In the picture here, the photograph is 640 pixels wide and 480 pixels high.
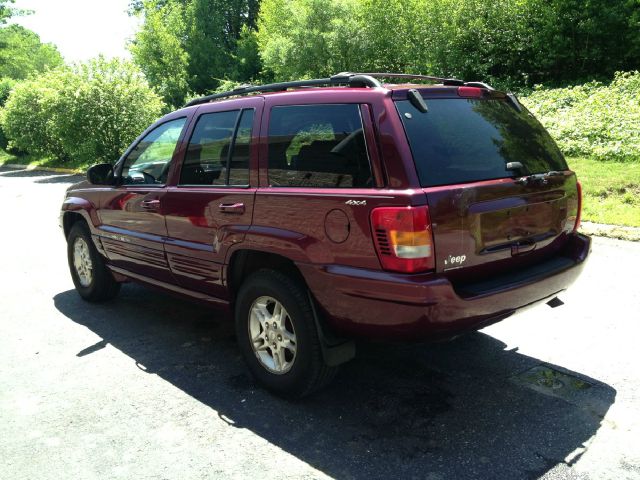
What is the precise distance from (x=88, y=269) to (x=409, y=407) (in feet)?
11.8

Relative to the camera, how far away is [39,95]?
81.7 ft

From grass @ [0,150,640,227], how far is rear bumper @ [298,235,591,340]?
516cm

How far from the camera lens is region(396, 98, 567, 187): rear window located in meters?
3.09

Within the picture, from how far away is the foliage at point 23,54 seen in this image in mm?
49500

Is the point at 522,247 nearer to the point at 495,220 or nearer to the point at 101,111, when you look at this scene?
the point at 495,220

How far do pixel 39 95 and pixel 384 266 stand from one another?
25.9 meters

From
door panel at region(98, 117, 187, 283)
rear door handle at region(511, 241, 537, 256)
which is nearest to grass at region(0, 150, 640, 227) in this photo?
rear door handle at region(511, 241, 537, 256)

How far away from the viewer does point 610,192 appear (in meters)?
9.01

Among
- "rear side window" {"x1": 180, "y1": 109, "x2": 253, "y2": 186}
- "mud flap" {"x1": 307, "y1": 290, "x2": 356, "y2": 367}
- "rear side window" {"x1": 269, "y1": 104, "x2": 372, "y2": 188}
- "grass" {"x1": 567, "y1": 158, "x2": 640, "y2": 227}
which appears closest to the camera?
"rear side window" {"x1": 269, "y1": 104, "x2": 372, "y2": 188}

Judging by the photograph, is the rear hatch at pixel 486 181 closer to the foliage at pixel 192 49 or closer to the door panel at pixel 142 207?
the door panel at pixel 142 207

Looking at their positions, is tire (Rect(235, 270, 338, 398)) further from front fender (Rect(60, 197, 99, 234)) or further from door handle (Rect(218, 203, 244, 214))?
front fender (Rect(60, 197, 99, 234))

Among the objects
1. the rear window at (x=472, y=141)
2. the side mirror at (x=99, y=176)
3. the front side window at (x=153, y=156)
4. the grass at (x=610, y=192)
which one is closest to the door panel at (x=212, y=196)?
the front side window at (x=153, y=156)

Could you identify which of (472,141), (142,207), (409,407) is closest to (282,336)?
(409,407)

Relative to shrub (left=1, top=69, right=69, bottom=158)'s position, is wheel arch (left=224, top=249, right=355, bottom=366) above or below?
below
